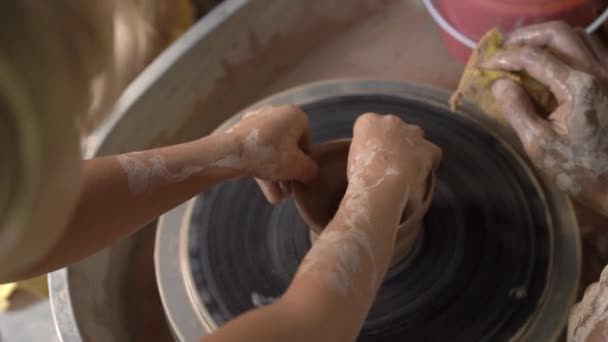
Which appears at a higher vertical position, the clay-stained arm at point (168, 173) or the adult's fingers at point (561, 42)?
the clay-stained arm at point (168, 173)

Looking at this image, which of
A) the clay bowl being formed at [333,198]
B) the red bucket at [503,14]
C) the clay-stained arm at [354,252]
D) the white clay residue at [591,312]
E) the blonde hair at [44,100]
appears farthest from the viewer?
the red bucket at [503,14]

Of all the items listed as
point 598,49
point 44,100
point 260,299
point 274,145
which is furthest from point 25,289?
point 598,49

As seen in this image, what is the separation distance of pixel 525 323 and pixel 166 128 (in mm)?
828

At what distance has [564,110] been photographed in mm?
1114

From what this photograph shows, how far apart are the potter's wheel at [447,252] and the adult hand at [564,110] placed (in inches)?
2.6

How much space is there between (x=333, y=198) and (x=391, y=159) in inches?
6.7

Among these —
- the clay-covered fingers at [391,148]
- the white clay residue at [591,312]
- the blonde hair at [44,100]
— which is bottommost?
the white clay residue at [591,312]

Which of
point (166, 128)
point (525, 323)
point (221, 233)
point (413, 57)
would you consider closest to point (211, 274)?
point (221, 233)

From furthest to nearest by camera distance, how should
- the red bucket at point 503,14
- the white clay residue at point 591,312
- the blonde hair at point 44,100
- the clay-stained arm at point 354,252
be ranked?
the red bucket at point 503,14
the white clay residue at point 591,312
the clay-stained arm at point 354,252
the blonde hair at point 44,100

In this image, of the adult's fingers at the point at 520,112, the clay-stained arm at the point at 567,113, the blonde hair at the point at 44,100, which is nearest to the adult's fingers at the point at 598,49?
the clay-stained arm at the point at 567,113

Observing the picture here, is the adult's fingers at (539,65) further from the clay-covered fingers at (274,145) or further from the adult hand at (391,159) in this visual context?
the clay-covered fingers at (274,145)

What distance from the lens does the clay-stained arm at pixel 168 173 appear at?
3.02 feet

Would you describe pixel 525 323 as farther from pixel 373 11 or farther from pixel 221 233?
pixel 373 11

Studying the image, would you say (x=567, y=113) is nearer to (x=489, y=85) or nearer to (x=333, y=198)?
(x=489, y=85)
